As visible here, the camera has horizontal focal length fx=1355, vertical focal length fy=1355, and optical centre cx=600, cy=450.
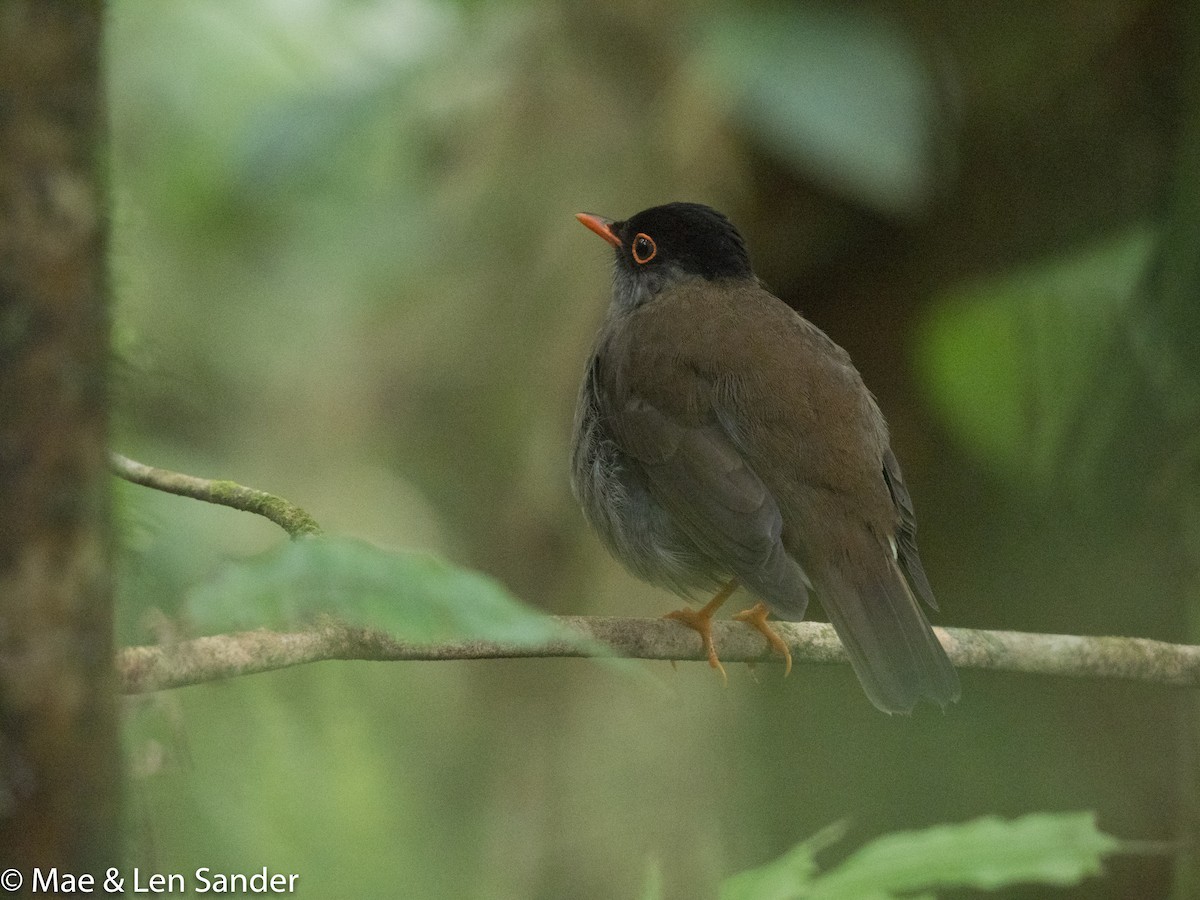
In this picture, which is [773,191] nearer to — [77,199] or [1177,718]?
[1177,718]

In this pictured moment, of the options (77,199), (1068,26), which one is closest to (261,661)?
(77,199)

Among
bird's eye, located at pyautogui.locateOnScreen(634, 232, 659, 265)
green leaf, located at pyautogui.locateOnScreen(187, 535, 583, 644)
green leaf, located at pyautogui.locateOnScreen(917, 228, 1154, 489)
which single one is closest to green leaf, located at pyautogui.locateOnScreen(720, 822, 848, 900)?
green leaf, located at pyautogui.locateOnScreen(187, 535, 583, 644)

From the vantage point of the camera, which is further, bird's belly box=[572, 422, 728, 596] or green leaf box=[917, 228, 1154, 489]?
green leaf box=[917, 228, 1154, 489]

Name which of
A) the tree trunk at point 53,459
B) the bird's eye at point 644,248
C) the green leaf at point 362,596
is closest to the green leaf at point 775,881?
the green leaf at point 362,596

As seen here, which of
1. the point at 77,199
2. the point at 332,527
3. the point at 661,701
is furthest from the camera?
the point at 332,527

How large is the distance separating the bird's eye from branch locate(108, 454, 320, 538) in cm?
227

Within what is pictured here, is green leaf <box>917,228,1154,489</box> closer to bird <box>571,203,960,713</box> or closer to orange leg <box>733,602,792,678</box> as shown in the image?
bird <box>571,203,960,713</box>

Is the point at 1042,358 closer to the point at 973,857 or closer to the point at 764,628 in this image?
the point at 764,628

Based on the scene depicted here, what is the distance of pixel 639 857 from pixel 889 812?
3.85ft

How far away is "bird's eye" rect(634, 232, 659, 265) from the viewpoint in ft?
15.4

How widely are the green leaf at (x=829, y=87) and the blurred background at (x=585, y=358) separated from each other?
0.05 feet

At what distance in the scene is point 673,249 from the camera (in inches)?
183

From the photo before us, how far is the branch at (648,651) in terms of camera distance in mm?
2084

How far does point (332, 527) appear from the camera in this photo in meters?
6.50
